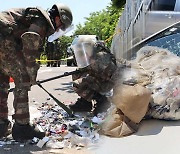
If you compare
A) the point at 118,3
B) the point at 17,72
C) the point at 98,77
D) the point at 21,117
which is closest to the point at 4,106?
the point at 21,117

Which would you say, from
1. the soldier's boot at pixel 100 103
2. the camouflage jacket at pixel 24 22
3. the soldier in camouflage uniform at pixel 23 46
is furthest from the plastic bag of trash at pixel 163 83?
the camouflage jacket at pixel 24 22

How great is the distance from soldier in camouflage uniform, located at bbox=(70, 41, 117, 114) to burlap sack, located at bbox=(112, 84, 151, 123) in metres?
1.13

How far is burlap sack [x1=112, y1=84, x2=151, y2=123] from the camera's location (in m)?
3.80

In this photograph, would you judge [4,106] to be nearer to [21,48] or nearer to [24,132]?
[24,132]

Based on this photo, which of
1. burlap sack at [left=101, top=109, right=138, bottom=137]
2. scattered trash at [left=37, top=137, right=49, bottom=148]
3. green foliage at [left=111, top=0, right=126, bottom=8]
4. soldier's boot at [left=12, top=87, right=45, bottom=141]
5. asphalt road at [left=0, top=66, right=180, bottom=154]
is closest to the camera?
asphalt road at [left=0, top=66, right=180, bottom=154]

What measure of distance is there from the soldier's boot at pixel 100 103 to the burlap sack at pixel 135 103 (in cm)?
151

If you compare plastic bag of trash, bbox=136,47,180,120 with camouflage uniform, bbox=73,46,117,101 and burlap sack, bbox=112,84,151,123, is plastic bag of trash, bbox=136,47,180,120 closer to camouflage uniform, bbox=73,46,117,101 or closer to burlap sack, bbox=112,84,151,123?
burlap sack, bbox=112,84,151,123

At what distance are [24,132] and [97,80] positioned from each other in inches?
55.6

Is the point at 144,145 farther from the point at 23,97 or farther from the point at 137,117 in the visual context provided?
the point at 23,97

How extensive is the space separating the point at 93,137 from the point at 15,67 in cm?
114

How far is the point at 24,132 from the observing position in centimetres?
432

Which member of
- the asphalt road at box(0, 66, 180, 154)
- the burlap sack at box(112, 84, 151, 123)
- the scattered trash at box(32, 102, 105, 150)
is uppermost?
the burlap sack at box(112, 84, 151, 123)

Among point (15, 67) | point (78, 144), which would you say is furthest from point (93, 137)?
point (15, 67)

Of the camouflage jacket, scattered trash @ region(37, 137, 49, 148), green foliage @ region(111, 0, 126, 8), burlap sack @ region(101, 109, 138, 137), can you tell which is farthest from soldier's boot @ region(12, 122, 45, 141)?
green foliage @ region(111, 0, 126, 8)
